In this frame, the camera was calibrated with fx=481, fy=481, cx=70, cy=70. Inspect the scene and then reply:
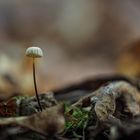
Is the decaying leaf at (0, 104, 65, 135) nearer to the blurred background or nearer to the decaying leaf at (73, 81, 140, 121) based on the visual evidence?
the decaying leaf at (73, 81, 140, 121)

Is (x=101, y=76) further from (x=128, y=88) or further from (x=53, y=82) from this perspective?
(x=128, y=88)

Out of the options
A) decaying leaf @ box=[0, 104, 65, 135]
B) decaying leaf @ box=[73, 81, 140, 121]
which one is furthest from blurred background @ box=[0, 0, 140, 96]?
decaying leaf @ box=[0, 104, 65, 135]

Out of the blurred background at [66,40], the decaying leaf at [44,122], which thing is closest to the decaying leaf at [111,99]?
the decaying leaf at [44,122]

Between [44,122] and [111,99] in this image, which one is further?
[111,99]

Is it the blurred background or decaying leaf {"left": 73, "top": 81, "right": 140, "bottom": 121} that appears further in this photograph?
the blurred background

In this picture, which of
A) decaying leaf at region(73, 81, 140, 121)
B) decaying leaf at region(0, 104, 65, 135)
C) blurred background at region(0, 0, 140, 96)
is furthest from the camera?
blurred background at region(0, 0, 140, 96)

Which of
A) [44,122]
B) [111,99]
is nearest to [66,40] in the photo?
[111,99]

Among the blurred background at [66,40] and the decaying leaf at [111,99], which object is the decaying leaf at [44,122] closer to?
the decaying leaf at [111,99]

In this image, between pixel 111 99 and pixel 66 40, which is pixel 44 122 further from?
pixel 66 40
